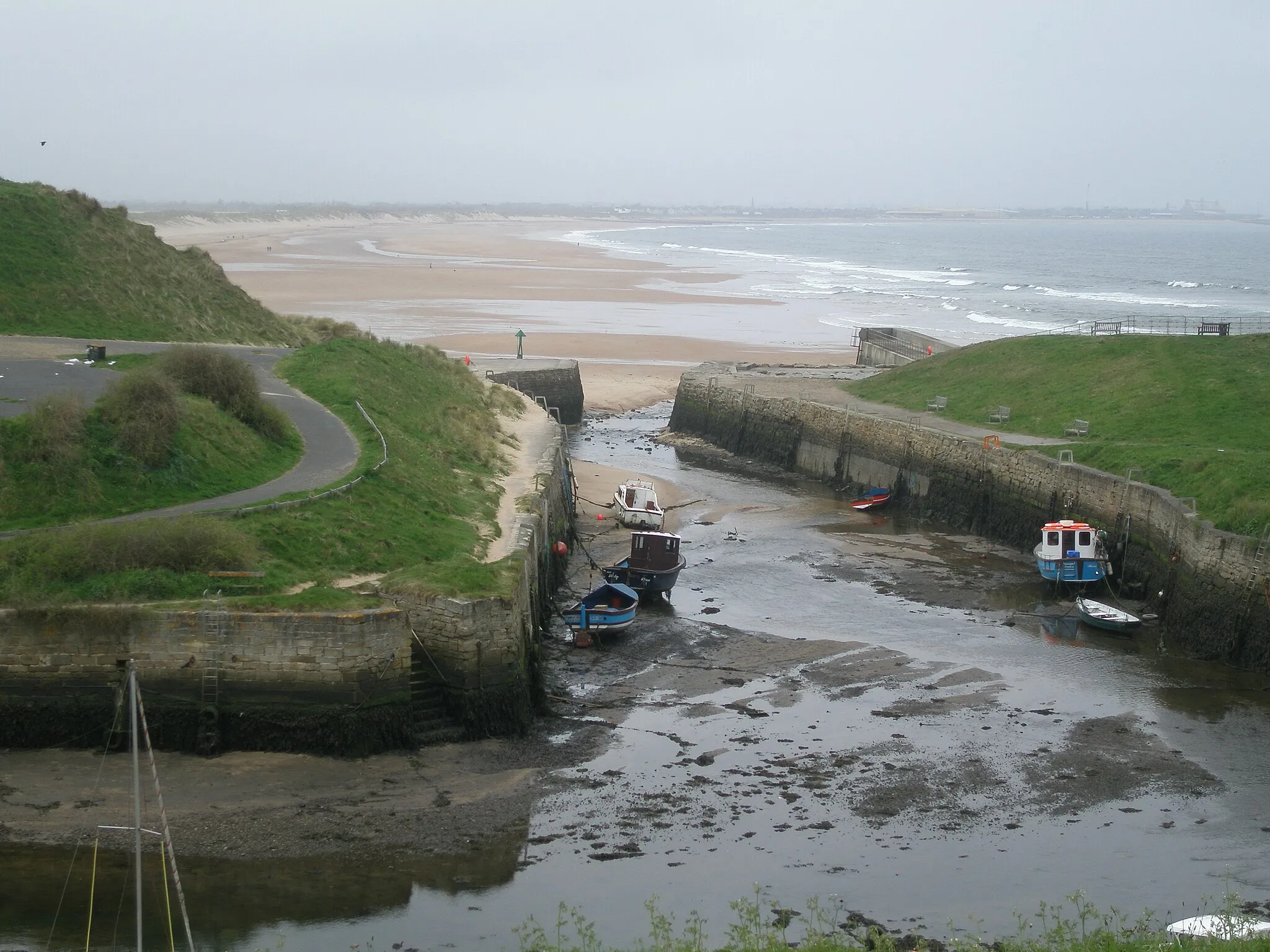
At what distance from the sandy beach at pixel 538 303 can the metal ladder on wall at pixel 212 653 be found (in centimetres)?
3493

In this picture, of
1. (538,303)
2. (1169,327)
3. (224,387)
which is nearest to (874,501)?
(1169,327)

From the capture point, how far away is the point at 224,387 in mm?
26672

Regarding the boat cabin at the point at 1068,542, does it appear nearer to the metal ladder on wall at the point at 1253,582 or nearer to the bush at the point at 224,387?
the metal ladder on wall at the point at 1253,582

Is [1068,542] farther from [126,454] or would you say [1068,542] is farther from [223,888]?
[223,888]

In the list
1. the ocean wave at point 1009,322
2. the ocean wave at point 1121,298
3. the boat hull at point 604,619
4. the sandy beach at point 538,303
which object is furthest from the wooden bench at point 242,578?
the ocean wave at point 1121,298

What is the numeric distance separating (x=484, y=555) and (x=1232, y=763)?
12400 millimetres

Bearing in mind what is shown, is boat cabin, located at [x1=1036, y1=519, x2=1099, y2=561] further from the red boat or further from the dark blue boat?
the red boat

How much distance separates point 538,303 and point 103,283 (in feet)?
145

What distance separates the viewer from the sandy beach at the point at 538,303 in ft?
199

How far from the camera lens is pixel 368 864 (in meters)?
15.7

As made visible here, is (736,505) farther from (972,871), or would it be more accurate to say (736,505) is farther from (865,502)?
(972,871)

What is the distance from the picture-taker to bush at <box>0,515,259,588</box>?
19000 mm

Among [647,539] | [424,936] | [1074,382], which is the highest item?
[1074,382]

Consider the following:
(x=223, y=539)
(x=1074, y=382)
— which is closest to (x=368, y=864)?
(x=223, y=539)
